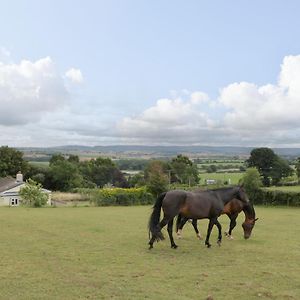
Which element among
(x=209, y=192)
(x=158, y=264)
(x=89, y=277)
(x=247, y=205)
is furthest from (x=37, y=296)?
(x=247, y=205)

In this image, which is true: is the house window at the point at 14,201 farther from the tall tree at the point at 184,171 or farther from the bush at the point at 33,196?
the tall tree at the point at 184,171

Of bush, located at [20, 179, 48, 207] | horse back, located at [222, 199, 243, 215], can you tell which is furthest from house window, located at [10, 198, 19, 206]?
horse back, located at [222, 199, 243, 215]

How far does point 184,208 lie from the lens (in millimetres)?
11227

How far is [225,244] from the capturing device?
474 inches

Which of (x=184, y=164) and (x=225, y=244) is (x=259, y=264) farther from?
(x=184, y=164)

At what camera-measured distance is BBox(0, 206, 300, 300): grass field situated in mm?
6914


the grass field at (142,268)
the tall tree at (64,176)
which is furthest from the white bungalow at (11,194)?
the grass field at (142,268)

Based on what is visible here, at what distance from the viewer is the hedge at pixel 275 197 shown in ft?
112

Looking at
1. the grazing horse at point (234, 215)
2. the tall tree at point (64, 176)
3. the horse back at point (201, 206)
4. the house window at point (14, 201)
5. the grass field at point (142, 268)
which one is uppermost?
the horse back at point (201, 206)

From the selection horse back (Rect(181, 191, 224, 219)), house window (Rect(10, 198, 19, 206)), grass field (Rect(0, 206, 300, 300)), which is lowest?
house window (Rect(10, 198, 19, 206))

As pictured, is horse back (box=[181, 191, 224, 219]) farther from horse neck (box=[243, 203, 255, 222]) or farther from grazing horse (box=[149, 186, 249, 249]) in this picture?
horse neck (box=[243, 203, 255, 222])

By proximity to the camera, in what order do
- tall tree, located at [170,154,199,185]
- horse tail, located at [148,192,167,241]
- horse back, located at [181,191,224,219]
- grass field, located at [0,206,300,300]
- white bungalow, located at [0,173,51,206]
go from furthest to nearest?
tall tree, located at [170,154,199,185] < white bungalow, located at [0,173,51,206] < horse back, located at [181,191,224,219] < horse tail, located at [148,192,167,241] < grass field, located at [0,206,300,300]

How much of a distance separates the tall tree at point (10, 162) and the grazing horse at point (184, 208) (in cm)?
5830

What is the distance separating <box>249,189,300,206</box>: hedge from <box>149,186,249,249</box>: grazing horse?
79.4ft
